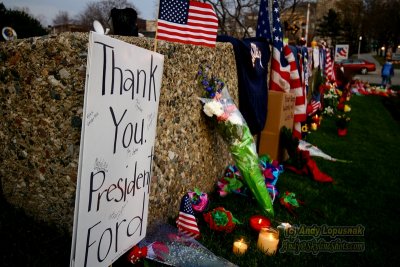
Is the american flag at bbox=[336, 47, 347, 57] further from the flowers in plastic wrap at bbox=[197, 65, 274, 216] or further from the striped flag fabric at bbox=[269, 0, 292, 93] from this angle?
the flowers in plastic wrap at bbox=[197, 65, 274, 216]

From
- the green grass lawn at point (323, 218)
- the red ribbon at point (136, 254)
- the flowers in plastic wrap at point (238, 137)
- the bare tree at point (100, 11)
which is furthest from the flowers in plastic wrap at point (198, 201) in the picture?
the bare tree at point (100, 11)

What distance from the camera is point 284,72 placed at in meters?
6.55

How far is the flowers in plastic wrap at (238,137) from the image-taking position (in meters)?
3.73

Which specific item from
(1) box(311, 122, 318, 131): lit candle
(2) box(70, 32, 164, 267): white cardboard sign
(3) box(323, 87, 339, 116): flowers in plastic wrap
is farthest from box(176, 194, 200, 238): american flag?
(3) box(323, 87, 339, 116): flowers in plastic wrap

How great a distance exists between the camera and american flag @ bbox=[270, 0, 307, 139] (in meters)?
6.32

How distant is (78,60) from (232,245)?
200 centimetres

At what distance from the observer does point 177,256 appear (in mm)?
2736

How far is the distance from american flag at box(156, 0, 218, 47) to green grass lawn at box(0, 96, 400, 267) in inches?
68.6

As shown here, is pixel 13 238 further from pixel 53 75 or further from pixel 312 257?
pixel 312 257

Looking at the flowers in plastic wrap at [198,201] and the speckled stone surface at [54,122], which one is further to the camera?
the flowers in plastic wrap at [198,201]

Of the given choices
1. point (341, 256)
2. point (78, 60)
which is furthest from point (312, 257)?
point (78, 60)

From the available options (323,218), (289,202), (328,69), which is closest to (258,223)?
(289,202)

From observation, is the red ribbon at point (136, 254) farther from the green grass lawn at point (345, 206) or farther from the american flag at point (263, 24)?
the american flag at point (263, 24)

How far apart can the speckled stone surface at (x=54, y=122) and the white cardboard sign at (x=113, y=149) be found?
49cm
